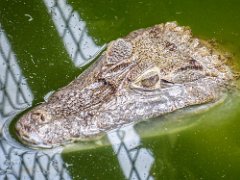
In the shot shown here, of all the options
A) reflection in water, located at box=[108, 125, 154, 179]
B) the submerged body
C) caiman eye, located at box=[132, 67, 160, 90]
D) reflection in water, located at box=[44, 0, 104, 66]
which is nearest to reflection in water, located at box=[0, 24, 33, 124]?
the submerged body

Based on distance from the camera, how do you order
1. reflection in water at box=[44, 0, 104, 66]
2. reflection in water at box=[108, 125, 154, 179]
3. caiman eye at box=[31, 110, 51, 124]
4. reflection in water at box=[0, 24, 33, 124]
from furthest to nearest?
reflection in water at box=[44, 0, 104, 66], reflection in water at box=[0, 24, 33, 124], reflection in water at box=[108, 125, 154, 179], caiman eye at box=[31, 110, 51, 124]

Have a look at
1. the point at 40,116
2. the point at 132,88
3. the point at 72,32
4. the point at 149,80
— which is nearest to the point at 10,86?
the point at 40,116

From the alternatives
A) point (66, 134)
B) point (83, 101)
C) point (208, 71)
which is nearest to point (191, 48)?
point (208, 71)

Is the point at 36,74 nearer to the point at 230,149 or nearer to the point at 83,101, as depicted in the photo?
the point at 83,101

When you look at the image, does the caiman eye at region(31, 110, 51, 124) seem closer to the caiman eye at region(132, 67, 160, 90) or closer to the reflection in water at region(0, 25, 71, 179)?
the reflection in water at region(0, 25, 71, 179)

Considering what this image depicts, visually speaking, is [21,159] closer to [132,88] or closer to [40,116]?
[40,116]
